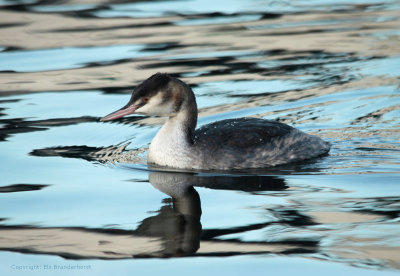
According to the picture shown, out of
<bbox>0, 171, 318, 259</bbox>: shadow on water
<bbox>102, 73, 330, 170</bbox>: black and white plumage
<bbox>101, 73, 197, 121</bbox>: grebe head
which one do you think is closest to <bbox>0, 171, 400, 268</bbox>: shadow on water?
<bbox>0, 171, 318, 259</bbox>: shadow on water

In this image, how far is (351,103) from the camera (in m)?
12.2

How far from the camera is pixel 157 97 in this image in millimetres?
9289

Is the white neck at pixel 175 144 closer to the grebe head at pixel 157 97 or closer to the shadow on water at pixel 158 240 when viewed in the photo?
the grebe head at pixel 157 97

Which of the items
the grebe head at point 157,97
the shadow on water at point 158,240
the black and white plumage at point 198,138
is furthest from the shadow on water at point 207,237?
the grebe head at point 157,97

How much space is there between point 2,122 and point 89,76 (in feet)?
9.53

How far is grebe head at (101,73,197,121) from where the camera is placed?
30.3 feet

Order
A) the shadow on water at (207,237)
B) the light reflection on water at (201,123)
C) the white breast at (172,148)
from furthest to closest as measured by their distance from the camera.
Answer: the white breast at (172,148) → the light reflection on water at (201,123) → the shadow on water at (207,237)

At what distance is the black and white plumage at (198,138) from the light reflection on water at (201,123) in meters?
0.19

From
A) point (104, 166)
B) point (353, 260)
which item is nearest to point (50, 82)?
point (104, 166)

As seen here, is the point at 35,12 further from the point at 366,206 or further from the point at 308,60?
the point at 366,206

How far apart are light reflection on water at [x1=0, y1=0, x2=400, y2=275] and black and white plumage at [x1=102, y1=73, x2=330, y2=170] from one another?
0.19m

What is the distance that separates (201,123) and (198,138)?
2.10 metres

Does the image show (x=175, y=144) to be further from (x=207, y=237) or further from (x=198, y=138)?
(x=207, y=237)

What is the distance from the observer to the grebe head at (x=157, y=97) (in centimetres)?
923
